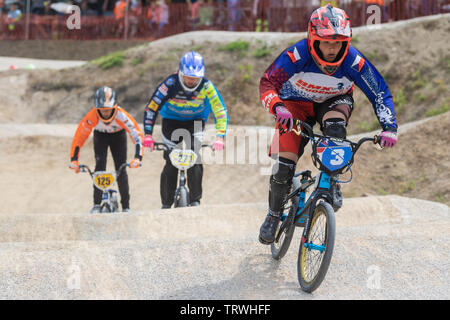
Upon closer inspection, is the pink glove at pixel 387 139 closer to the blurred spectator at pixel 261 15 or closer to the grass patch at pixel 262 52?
the grass patch at pixel 262 52

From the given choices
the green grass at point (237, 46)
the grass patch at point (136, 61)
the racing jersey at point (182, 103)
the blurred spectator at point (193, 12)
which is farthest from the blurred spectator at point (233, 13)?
the racing jersey at point (182, 103)

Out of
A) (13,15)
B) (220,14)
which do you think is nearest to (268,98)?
(220,14)

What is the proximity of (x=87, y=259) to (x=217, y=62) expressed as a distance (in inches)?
577

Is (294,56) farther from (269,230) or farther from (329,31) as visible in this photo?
(269,230)

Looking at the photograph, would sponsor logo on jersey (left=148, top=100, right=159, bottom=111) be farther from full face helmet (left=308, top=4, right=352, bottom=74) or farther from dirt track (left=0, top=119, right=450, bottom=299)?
full face helmet (left=308, top=4, right=352, bottom=74)

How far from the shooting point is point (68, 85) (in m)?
20.9

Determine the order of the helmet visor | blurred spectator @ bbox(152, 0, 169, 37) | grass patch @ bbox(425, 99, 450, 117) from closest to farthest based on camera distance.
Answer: the helmet visor, grass patch @ bbox(425, 99, 450, 117), blurred spectator @ bbox(152, 0, 169, 37)

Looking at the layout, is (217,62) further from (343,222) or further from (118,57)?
(343,222)

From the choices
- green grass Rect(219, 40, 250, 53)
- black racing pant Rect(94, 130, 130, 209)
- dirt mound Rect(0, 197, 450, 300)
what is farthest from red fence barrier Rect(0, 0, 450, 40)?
dirt mound Rect(0, 197, 450, 300)

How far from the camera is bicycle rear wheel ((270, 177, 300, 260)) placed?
5352 millimetres

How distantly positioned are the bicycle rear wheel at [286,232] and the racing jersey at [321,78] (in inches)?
36.7

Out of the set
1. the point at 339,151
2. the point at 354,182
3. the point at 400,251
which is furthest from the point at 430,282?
the point at 354,182

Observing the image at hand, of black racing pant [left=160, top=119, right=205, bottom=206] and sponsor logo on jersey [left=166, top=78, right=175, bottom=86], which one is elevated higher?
sponsor logo on jersey [left=166, top=78, right=175, bottom=86]
